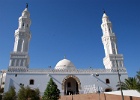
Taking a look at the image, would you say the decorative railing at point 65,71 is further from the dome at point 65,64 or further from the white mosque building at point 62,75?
the dome at point 65,64

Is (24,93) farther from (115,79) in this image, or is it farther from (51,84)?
(115,79)

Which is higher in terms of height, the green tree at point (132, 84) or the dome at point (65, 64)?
the dome at point (65, 64)

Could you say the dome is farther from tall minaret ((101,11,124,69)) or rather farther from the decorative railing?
tall minaret ((101,11,124,69))

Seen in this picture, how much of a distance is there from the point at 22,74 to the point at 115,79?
54.1ft

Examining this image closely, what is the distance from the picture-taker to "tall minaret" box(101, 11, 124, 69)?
3156 cm

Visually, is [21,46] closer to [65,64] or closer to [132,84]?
[65,64]

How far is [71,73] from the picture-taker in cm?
3003

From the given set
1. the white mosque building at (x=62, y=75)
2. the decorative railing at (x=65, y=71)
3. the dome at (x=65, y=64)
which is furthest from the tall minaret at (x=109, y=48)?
the dome at (x=65, y=64)

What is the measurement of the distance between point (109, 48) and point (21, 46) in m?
17.0

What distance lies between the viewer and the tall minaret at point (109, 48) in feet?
104

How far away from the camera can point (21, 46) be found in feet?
102

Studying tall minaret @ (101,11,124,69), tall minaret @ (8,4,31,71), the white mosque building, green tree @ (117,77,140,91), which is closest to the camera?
green tree @ (117,77,140,91)

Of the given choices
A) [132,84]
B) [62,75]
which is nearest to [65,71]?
[62,75]

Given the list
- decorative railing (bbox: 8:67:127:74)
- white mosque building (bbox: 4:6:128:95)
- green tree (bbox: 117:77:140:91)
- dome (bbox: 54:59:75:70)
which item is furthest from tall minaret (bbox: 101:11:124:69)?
dome (bbox: 54:59:75:70)
